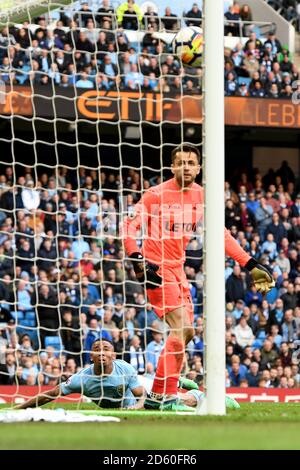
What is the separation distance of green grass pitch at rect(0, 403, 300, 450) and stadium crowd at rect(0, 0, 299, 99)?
8489mm

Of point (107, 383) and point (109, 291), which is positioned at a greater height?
point (107, 383)

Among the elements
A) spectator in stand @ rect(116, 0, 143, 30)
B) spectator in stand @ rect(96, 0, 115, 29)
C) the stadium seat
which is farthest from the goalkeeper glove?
spectator in stand @ rect(116, 0, 143, 30)

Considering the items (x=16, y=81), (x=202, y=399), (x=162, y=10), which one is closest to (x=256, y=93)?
(x=162, y=10)

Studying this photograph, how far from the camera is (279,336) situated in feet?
59.2

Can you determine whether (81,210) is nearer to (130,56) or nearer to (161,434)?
(130,56)

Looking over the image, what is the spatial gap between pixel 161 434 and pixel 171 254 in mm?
3364

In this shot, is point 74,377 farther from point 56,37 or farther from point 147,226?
point 56,37

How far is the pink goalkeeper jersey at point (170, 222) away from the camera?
903 cm

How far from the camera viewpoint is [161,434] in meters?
6.00

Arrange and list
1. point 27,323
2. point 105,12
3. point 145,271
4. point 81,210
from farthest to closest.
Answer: point 81,210
point 105,12
point 27,323
point 145,271

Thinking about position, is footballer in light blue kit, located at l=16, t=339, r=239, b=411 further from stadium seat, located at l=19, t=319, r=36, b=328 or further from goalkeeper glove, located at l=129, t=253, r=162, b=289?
stadium seat, located at l=19, t=319, r=36, b=328

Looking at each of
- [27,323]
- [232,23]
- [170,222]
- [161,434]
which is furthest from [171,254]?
[232,23]

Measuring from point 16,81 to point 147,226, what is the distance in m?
10.2

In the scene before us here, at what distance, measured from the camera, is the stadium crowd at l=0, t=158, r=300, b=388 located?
1561 centimetres
